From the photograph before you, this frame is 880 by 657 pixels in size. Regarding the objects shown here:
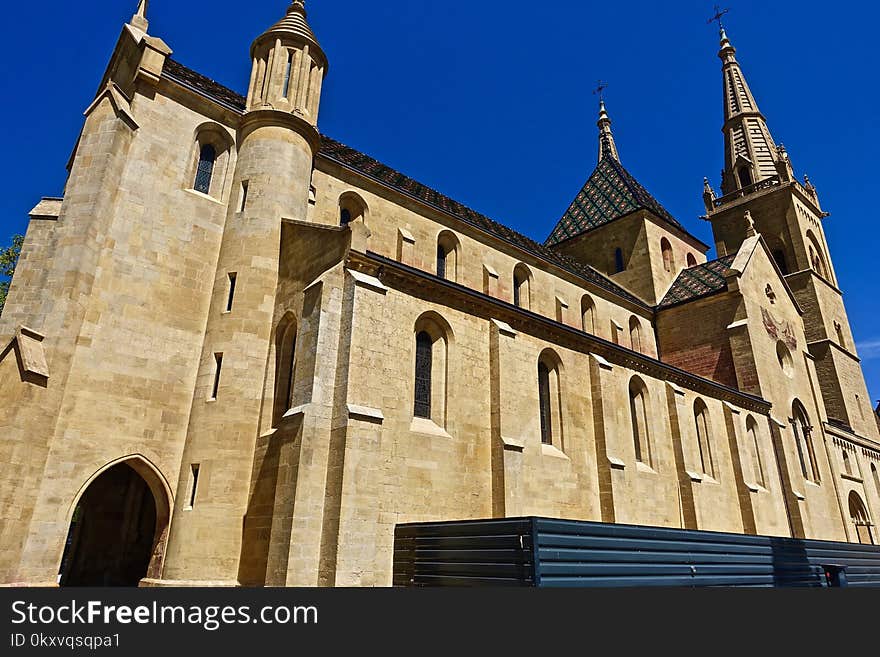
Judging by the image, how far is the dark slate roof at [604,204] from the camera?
1363 inches

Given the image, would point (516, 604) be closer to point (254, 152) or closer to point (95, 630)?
point (95, 630)

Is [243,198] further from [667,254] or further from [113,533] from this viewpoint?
[667,254]

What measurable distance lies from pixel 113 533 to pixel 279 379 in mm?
7340

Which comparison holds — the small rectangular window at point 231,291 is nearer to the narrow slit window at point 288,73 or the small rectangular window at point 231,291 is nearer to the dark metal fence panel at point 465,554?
the narrow slit window at point 288,73

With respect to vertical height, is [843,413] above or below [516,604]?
above

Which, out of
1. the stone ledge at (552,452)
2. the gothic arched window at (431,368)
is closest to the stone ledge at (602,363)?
the stone ledge at (552,452)

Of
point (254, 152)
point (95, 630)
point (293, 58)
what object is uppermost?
point (293, 58)

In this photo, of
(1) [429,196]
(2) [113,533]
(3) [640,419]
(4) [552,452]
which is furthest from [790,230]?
(2) [113,533]

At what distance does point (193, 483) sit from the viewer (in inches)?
509

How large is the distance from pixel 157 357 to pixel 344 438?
18.5 feet

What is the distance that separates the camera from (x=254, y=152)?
53.6 feet

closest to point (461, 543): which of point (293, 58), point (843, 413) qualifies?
point (293, 58)

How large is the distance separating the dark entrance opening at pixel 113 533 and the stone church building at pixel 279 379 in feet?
0.20

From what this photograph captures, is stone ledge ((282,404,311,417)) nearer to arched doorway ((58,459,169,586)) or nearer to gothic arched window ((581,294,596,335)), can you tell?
arched doorway ((58,459,169,586))
